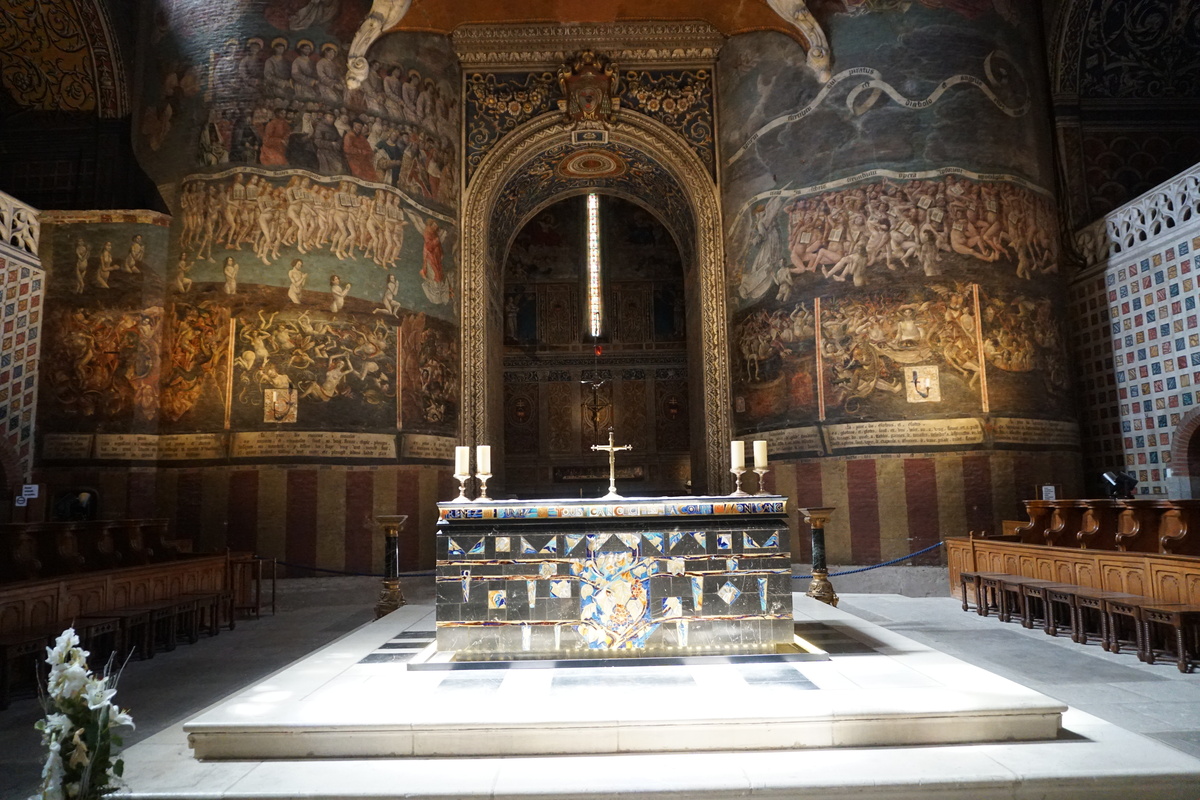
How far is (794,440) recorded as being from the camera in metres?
14.1

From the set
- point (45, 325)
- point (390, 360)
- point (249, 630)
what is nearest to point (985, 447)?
point (390, 360)

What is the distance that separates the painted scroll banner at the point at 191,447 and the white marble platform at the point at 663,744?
28.0 feet

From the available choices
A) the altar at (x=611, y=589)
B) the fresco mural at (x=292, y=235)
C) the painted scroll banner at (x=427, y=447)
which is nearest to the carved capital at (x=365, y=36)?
the fresco mural at (x=292, y=235)

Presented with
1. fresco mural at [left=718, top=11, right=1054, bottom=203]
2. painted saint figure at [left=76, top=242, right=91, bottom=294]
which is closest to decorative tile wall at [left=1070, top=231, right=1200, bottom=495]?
fresco mural at [left=718, top=11, right=1054, bottom=203]

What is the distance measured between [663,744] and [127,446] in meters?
11.7

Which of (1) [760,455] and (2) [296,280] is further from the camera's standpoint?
(2) [296,280]

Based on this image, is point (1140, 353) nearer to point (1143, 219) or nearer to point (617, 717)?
point (1143, 219)

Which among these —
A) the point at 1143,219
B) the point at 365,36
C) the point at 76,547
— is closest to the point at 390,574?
the point at 76,547

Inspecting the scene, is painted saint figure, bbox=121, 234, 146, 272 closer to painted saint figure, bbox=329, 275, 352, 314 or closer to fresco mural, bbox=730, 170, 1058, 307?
painted saint figure, bbox=329, 275, 352, 314

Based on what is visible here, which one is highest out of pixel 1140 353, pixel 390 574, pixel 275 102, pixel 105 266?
pixel 275 102

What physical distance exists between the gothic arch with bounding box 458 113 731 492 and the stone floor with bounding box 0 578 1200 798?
196 inches

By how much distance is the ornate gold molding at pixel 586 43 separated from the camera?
639 inches

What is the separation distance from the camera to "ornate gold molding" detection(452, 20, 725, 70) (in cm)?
1623

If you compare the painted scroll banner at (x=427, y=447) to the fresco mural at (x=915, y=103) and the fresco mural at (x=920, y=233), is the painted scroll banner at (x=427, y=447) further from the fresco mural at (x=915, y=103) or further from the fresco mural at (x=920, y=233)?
the fresco mural at (x=915, y=103)
